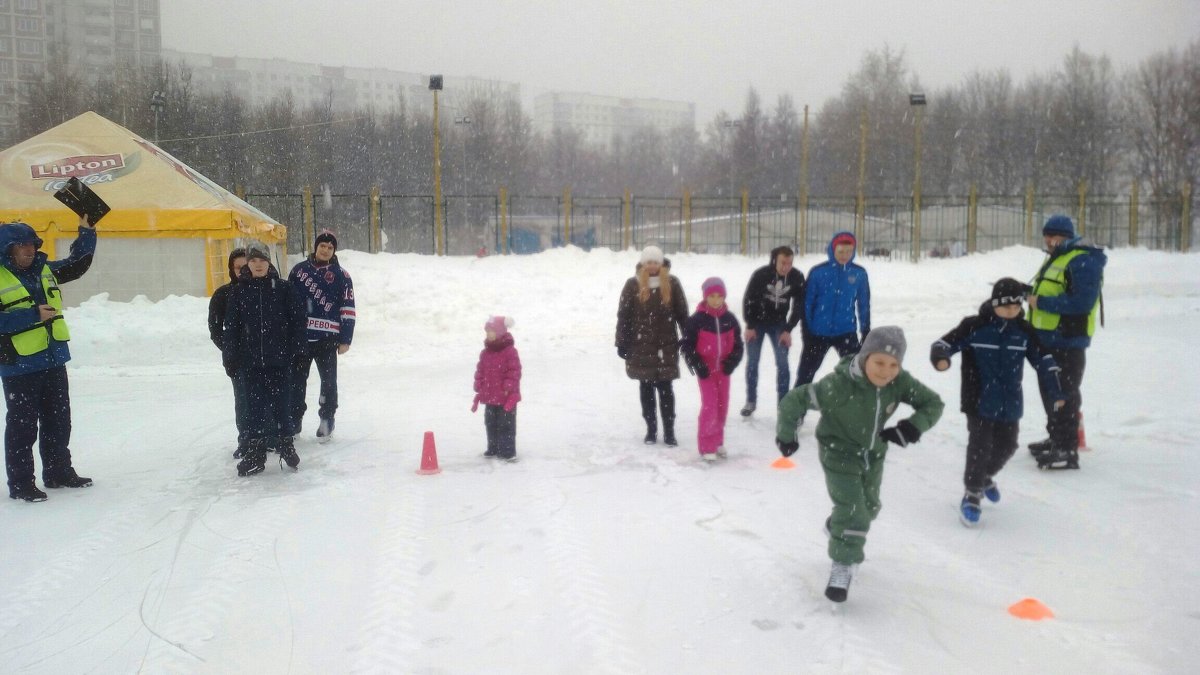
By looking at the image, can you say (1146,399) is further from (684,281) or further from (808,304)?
(684,281)

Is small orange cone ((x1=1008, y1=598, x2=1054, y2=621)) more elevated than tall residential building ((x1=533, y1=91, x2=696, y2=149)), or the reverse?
tall residential building ((x1=533, y1=91, x2=696, y2=149))

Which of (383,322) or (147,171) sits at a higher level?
(147,171)

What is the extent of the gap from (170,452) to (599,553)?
4691mm

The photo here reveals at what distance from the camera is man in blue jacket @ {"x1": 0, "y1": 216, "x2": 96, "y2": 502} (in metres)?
5.51

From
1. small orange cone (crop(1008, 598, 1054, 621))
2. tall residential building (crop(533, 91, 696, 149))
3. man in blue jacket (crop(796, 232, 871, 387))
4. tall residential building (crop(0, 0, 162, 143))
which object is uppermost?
tall residential building (crop(533, 91, 696, 149))

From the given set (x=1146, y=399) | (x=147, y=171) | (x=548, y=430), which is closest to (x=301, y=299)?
(x=548, y=430)

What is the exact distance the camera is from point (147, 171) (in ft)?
55.2

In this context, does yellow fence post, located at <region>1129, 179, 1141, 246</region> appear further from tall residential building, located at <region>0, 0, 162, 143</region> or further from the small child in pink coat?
tall residential building, located at <region>0, 0, 162, 143</region>

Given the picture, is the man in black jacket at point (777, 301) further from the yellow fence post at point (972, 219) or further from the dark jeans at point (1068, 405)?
the yellow fence post at point (972, 219)

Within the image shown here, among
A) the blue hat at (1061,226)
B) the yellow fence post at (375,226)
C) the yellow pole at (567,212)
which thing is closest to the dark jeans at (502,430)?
the blue hat at (1061,226)

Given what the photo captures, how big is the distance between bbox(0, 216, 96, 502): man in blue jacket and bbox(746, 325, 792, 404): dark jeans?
18.9 ft

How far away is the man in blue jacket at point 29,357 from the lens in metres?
5.51

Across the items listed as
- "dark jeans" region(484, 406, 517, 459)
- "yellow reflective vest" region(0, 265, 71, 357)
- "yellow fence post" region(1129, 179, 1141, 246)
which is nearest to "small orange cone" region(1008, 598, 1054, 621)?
"dark jeans" region(484, 406, 517, 459)

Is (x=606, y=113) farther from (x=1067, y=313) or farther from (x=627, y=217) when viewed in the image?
(x=1067, y=313)
